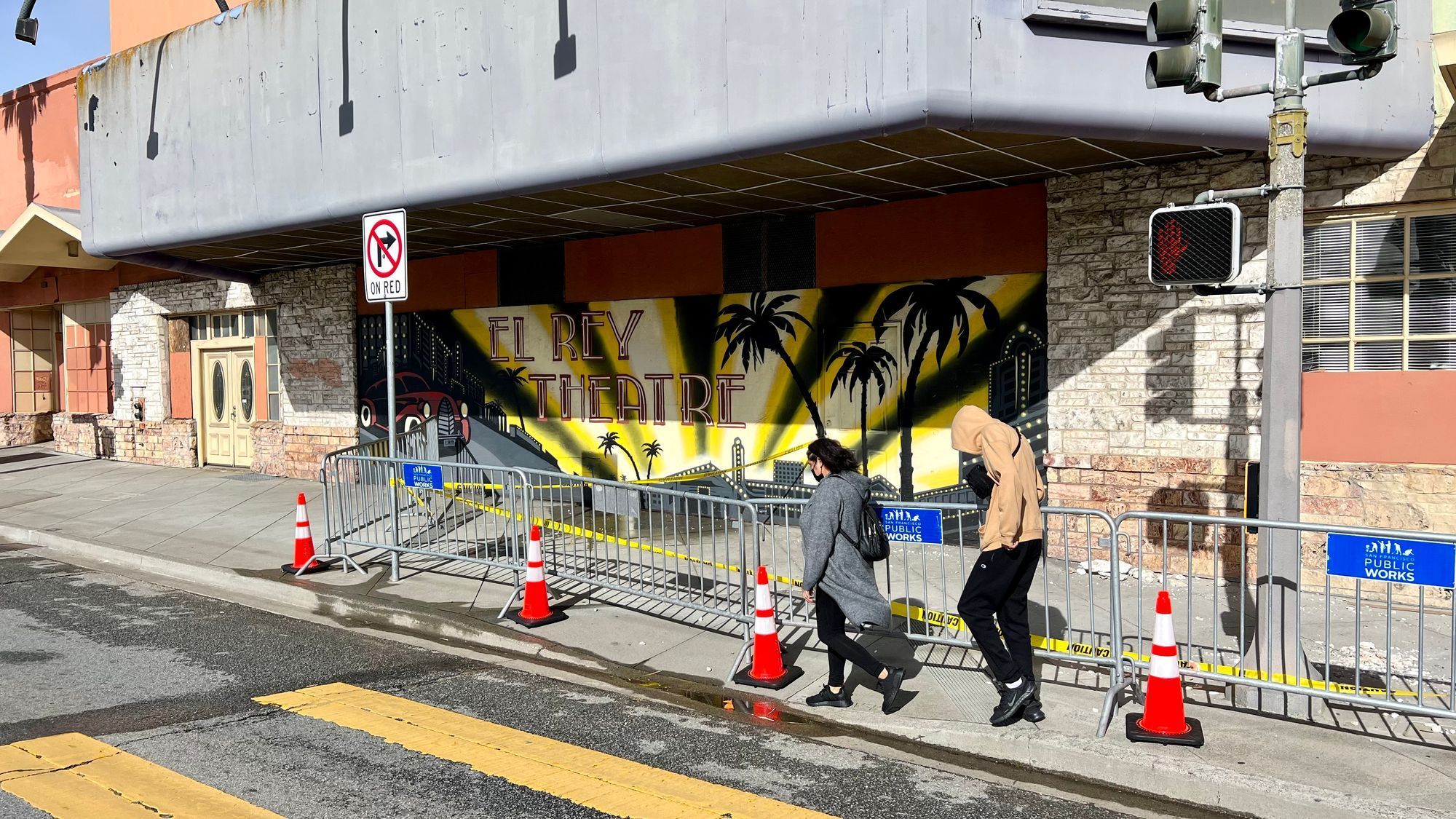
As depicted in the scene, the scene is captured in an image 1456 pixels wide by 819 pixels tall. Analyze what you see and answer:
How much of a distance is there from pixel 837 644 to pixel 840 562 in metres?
0.51

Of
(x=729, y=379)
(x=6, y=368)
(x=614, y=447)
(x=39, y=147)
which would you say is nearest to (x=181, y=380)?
(x=39, y=147)

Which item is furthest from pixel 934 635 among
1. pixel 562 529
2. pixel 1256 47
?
pixel 1256 47

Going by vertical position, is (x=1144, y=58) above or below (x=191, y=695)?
above

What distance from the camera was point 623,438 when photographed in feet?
43.9

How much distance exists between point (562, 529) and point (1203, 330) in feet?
18.7

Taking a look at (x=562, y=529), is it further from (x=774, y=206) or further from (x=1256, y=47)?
(x=1256, y=47)

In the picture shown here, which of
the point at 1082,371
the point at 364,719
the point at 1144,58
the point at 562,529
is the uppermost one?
the point at 1144,58

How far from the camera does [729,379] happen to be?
12.3 meters

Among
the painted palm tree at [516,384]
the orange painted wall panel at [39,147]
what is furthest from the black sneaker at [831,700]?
the orange painted wall panel at [39,147]

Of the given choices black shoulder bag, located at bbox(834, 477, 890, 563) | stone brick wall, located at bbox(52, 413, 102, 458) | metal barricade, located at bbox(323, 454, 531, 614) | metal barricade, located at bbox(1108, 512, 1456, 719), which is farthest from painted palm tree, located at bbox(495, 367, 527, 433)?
stone brick wall, located at bbox(52, 413, 102, 458)

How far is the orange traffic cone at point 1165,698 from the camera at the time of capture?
17.4 feet

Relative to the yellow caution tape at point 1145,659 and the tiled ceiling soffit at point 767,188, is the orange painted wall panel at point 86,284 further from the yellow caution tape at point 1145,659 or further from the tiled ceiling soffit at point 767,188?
the yellow caution tape at point 1145,659

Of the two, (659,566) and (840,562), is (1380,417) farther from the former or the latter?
(659,566)

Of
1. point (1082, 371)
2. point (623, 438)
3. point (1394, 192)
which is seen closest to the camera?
point (1394, 192)
